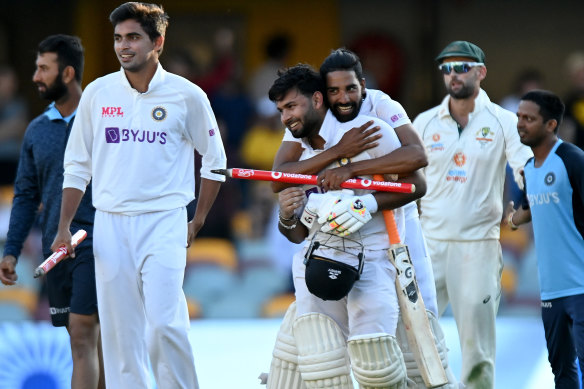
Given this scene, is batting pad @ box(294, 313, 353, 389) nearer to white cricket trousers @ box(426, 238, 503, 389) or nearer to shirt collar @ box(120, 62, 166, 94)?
shirt collar @ box(120, 62, 166, 94)

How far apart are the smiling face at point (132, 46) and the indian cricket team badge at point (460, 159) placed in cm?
214

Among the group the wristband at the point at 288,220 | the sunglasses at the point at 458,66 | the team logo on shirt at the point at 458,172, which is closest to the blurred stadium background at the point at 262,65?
the team logo on shirt at the point at 458,172

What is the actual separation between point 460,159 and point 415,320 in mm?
1890

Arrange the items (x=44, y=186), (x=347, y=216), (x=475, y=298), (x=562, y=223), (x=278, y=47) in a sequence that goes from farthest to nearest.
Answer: (x=278, y=47) < (x=475, y=298) < (x=44, y=186) < (x=562, y=223) < (x=347, y=216)

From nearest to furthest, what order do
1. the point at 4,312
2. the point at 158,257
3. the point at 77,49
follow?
the point at 158,257 → the point at 77,49 → the point at 4,312

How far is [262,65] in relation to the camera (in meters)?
12.7

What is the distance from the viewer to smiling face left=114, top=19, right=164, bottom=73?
18.3ft

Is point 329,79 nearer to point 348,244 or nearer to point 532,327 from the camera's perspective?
point 348,244

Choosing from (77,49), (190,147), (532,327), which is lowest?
(532,327)

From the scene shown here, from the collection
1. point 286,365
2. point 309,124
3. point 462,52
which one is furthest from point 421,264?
point 462,52

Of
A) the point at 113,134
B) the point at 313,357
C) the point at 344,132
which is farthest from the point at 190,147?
the point at 313,357

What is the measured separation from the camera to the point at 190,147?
5.79 metres

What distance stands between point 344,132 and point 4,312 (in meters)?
5.89

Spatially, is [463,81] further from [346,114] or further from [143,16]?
[143,16]
